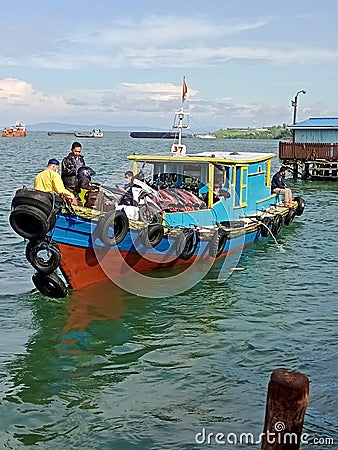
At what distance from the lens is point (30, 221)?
11469mm

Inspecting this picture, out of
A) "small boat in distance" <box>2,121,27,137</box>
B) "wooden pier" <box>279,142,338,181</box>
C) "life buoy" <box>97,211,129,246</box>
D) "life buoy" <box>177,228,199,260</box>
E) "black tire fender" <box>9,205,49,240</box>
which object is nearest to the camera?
"black tire fender" <box>9,205,49,240</box>

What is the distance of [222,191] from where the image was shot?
682 inches

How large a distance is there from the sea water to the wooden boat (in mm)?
641

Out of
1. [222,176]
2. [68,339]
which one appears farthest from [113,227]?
[222,176]

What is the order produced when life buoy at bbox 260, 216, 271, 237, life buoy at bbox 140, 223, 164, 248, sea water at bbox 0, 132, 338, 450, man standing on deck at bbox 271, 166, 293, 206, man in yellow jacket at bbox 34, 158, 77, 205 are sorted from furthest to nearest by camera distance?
man standing on deck at bbox 271, 166, 293, 206
life buoy at bbox 260, 216, 271, 237
life buoy at bbox 140, 223, 164, 248
man in yellow jacket at bbox 34, 158, 77, 205
sea water at bbox 0, 132, 338, 450

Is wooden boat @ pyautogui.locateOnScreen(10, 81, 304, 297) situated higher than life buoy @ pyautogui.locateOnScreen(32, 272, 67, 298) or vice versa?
wooden boat @ pyautogui.locateOnScreen(10, 81, 304, 297)

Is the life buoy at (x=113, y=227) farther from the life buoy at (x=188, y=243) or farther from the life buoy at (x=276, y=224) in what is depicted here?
the life buoy at (x=276, y=224)

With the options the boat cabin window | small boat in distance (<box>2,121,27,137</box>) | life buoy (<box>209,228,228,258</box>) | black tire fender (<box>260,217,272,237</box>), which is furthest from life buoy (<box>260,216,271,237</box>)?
small boat in distance (<box>2,121,27,137</box>)

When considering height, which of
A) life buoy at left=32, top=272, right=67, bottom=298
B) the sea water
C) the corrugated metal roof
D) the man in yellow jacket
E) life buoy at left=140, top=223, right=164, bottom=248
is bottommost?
the sea water

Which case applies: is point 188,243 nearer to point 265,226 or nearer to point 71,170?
point 71,170

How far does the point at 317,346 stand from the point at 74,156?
21.2 ft

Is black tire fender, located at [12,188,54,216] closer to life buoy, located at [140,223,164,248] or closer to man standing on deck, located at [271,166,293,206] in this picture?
life buoy, located at [140,223,164,248]

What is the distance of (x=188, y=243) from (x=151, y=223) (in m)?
1.23

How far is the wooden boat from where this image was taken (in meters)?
12.1
